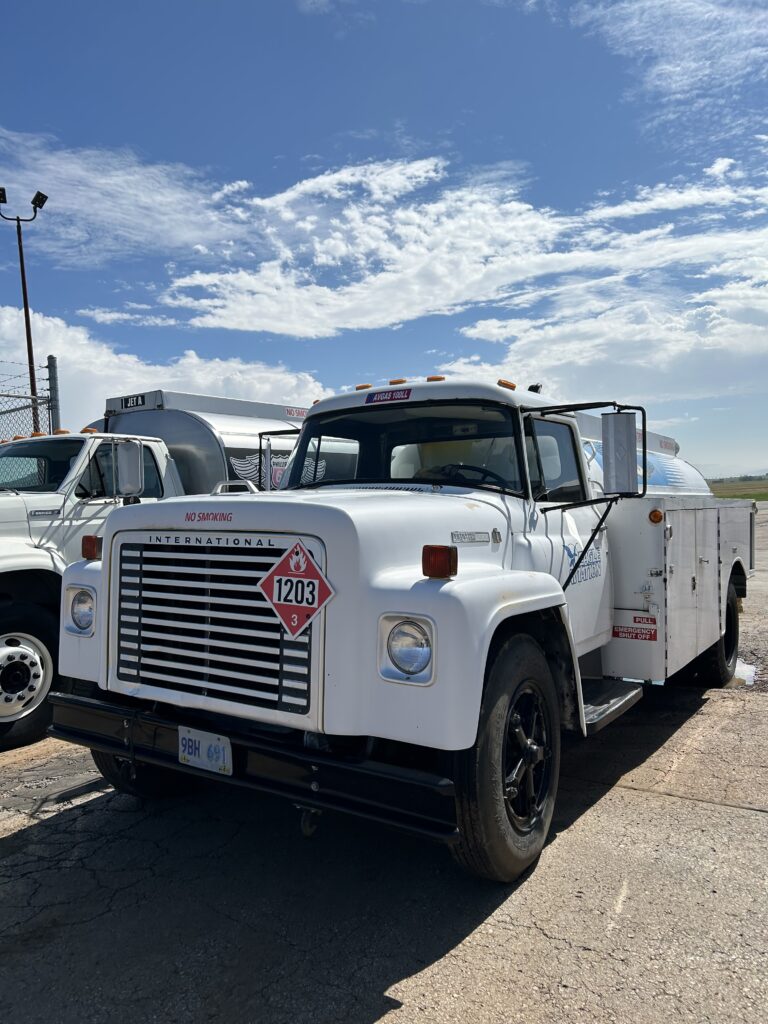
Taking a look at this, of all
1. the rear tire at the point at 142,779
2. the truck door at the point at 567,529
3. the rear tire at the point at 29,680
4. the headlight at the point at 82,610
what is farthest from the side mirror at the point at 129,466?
the truck door at the point at 567,529

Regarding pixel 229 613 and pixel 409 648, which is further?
pixel 229 613

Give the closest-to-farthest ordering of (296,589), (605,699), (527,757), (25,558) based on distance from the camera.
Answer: (296,589), (527,757), (605,699), (25,558)

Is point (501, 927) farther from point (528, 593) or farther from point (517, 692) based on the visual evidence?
point (528, 593)

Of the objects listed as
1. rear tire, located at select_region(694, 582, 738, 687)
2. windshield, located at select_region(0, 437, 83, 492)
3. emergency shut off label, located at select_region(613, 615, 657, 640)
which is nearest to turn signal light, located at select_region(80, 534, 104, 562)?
windshield, located at select_region(0, 437, 83, 492)

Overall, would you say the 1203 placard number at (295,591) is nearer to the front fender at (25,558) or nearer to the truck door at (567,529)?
the truck door at (567,529)

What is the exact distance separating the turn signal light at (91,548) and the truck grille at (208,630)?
18.2 inches

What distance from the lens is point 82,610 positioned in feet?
13.7

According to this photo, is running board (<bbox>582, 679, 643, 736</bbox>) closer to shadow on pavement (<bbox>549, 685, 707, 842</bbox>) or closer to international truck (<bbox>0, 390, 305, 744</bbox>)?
shadow on pavement (<bbox>549, 685, 707, 842</bbox>)

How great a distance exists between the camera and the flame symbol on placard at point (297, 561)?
3.31 m

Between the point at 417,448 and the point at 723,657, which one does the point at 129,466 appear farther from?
the point at 723,657

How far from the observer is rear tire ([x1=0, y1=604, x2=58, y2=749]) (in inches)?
236

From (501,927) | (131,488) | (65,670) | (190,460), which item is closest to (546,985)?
(501,927)

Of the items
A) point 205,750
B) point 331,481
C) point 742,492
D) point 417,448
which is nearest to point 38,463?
point 331,481

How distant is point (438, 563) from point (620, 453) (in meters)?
1.43
